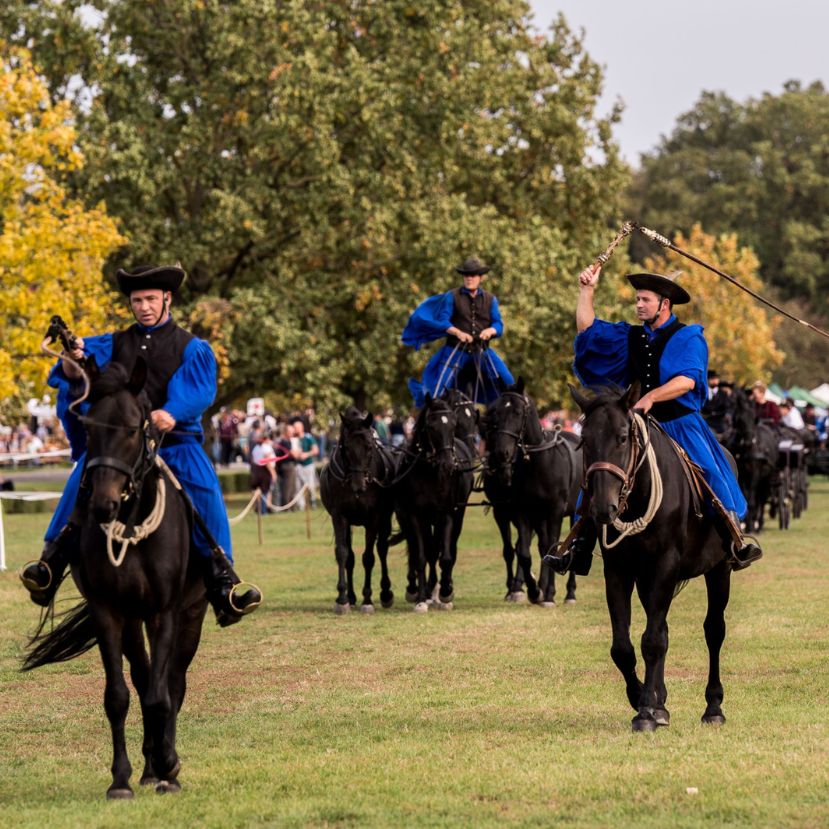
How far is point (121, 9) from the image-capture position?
3988cm

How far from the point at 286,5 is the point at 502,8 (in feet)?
24.4

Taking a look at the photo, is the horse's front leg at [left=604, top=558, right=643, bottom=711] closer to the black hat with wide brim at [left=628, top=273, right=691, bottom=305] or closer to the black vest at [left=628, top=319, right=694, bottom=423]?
the black vest at [left=628, top=319, right=694, bottom=423]

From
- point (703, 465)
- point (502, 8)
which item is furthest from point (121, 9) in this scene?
point (703, 465)

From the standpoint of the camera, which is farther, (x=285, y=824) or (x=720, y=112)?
(x=720, y=112)

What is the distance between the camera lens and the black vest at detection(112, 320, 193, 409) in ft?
29.6

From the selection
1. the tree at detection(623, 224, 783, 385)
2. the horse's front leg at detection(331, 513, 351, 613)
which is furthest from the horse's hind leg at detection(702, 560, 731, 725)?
the tree at detection(623, 224, 783, 385)

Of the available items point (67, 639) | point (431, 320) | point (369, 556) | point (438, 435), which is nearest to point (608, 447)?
point (67, 639)

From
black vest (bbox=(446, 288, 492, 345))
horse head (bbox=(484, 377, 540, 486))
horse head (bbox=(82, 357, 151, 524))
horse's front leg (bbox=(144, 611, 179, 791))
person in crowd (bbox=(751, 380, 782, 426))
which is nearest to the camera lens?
horse head (bbox=(82, 357, 151, 524))

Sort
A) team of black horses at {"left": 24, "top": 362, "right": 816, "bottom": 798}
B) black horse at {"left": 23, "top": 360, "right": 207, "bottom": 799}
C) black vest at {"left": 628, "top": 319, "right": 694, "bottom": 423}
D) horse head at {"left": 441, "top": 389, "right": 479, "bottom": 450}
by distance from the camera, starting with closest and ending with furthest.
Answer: black horse at {"left": 23, "top": 360, "right": 207, "bottom": 799} < team of black horses at {"left": 24, "top": 362, "right": 816, "bottom": 798} < black vest at {"left": 628, "top": 319, "right": 694, "bottom": 423} < horse head at {"left": 441, "top": 389, "right": 479, "bottom": 450}

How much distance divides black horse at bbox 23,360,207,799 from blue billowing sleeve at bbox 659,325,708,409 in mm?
3211

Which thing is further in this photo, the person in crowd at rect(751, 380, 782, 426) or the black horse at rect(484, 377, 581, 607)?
the person in crowd at rect(751, 380, 782, 426)

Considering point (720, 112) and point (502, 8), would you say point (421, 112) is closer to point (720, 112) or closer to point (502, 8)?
point (502, 8)

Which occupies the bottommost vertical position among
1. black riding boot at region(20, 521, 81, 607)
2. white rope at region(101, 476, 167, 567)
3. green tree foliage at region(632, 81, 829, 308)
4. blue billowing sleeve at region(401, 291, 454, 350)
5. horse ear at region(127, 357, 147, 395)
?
black riding boot at region(20, 521, 81, 607)

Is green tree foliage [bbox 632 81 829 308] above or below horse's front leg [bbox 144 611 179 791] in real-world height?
above
